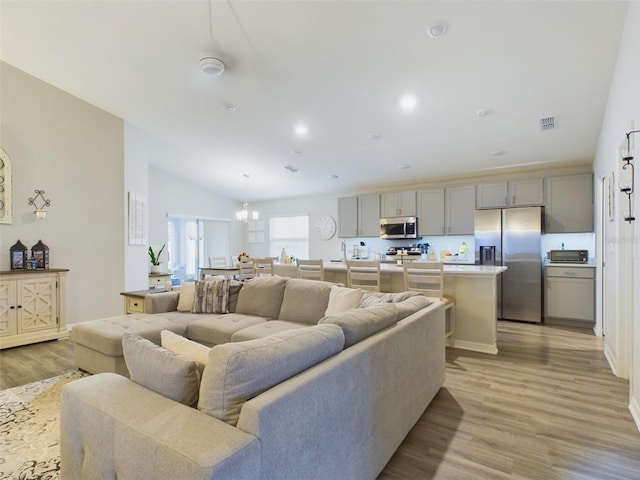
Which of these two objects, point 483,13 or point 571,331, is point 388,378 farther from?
point 571,331

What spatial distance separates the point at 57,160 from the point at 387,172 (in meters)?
5.27

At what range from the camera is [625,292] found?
297 cm

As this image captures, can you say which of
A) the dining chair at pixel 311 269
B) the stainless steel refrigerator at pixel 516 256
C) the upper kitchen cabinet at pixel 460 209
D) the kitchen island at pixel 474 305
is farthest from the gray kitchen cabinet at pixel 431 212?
the dining chair at pixel 311 269

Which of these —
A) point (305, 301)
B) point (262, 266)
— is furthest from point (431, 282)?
point (262, 266)

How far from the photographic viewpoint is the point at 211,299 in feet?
12.3

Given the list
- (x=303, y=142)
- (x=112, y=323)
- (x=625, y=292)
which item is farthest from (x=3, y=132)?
(x=625, y=292)

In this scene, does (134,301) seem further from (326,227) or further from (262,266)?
(326,227)

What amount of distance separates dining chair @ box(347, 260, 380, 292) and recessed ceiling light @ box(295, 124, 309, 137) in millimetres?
2117

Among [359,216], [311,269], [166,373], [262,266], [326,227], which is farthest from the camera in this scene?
[326,227]

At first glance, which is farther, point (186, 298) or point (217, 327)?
point (186, 298)

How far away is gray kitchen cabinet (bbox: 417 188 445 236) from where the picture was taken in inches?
249

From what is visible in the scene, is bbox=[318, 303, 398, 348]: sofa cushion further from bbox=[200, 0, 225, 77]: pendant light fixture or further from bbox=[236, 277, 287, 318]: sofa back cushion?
bbox=[200, 0, 225, 77]: pendant light fixture

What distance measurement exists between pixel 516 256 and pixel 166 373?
5.54 metres

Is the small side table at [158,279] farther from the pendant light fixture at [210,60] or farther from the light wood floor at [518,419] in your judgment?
the pendant light fixture at [210,60]
